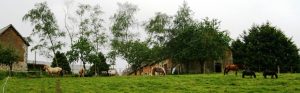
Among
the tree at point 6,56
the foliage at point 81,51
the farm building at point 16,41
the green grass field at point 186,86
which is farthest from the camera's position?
the farm building at point 16,41

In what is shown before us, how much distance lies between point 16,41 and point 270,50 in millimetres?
41927

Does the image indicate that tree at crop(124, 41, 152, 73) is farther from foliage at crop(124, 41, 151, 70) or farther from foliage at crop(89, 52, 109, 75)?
foliage at crop(89, 52, 109, 75)

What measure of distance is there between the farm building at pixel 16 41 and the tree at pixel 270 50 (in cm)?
3686

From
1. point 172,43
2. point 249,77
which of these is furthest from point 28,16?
point 249,77

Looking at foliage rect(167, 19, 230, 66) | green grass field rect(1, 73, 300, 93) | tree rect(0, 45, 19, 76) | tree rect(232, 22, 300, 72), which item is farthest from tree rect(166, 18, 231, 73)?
green grass field rect(1, 73, 300, 93)

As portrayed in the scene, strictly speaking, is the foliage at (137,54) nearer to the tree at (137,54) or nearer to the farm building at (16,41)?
the tree at (137,54)

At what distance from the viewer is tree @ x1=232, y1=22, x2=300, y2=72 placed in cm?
7850

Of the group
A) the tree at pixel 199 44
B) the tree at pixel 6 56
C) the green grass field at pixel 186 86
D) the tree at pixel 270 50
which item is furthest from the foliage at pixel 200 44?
the green grass field at pixel 186 86

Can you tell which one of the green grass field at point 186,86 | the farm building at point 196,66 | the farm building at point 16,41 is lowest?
the green grass field at point 186,86

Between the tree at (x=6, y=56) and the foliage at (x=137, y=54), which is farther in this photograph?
the foliage at (x=137, y=54)

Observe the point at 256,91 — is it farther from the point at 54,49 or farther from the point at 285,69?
the point at 54,49

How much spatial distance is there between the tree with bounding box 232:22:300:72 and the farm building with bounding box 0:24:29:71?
36859 millimetres

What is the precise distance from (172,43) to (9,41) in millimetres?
29112

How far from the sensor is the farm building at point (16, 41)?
85438mm
